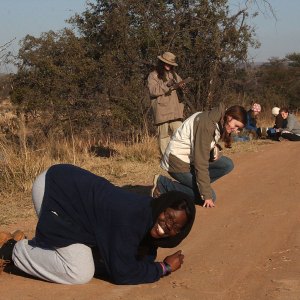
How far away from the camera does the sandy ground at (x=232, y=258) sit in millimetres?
3932

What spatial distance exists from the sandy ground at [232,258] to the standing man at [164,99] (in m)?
1.76

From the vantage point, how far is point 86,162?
8828mm

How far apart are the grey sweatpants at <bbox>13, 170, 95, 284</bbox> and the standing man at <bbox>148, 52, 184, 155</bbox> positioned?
15.3ft

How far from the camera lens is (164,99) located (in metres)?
8.72

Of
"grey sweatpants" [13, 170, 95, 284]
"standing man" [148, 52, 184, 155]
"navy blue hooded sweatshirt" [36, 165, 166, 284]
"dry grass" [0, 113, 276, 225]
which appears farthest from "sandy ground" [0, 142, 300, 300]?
"standing man" [148, 52, 184, 155]

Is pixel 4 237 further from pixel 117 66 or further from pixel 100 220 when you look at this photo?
pixel 117 66

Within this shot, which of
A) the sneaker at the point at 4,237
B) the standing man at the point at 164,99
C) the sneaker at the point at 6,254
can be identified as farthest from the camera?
the standing man at the point at 164,99

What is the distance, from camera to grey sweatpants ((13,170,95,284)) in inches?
156

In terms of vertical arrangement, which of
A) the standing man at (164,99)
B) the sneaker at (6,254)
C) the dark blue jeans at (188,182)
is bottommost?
the sneaker at (6,254)

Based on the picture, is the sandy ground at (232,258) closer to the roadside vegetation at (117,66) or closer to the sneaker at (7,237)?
the sneaker at (7,237)

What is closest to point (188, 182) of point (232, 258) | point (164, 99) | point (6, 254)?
point (232, 258)

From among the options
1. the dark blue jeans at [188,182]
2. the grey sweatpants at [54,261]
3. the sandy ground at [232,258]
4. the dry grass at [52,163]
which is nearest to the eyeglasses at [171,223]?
the sandy ground at [232,258]

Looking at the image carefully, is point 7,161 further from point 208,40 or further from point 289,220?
point 208,40

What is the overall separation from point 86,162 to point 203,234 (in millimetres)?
3816
